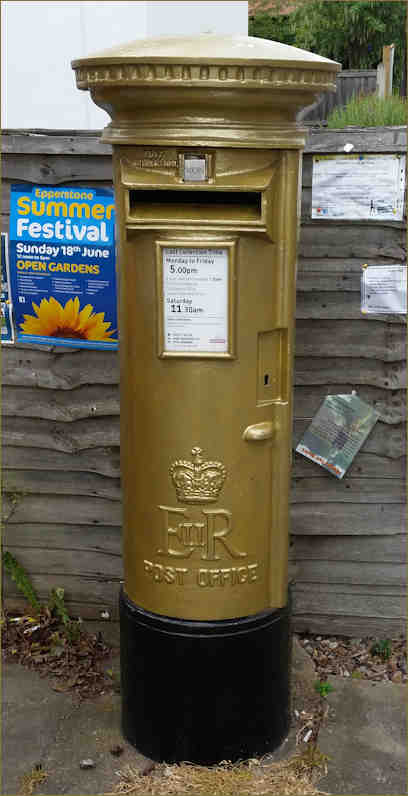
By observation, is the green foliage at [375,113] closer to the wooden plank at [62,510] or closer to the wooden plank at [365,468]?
the wooden plank at [365,468]

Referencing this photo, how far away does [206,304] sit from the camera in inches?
94.6

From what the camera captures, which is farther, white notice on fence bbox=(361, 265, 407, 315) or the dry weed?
white notice on fence bbox=(361, 265, 407, 315)

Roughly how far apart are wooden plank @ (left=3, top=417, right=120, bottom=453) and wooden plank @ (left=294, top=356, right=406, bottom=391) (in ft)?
2.62

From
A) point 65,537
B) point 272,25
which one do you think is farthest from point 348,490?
point 272,25

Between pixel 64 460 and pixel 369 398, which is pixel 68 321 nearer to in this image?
pixel 64 460

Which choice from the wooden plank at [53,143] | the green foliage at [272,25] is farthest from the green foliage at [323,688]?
the green foliage at [272,25]

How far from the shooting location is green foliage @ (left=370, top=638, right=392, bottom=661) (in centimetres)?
352

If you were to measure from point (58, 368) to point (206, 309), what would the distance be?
1.17 metres

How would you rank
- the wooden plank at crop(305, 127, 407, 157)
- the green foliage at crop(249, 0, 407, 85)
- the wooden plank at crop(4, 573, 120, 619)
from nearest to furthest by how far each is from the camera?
the wooden plank at crop(305, 127, 407, 157) → the wooden plank at crop(4, 573, 120, 619) → the green foliage at crop(249, 0, 407, 85)

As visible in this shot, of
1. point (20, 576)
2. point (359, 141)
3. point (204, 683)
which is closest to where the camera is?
point (204, 683)

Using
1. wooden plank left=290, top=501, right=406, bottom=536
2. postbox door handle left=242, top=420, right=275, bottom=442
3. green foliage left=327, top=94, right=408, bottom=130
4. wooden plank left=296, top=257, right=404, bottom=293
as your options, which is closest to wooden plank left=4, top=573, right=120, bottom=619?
wooden plank left=290, top=501, right=406, bottom=536

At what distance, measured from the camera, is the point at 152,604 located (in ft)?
8.89

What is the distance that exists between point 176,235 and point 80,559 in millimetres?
1785

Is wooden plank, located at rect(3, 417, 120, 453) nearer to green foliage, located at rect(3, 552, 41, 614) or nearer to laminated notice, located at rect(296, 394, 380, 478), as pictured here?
green foliage, located at rect(3, 552, 41, 614)
